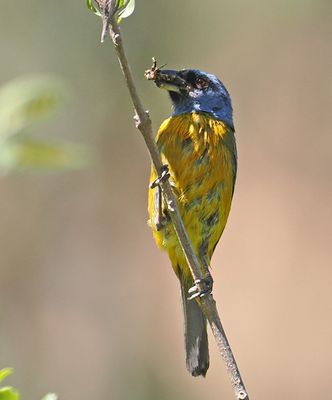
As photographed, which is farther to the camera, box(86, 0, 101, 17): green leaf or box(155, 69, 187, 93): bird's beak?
box(155, 69, 187, 93): bird's beak

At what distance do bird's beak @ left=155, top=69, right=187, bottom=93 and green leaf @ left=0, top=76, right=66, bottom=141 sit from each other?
7.39ft

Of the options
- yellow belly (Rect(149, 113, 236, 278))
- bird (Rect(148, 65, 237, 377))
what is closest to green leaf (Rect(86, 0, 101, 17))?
bird (Rect(148, 65, 237, 377))

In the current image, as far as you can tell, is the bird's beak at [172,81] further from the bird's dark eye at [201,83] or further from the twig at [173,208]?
the twig at [173,208]

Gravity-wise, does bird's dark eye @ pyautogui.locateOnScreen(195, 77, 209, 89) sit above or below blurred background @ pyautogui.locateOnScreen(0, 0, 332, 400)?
below

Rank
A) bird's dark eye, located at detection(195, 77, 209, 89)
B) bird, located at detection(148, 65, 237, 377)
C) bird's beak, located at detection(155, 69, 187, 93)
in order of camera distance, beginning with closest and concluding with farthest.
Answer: bird, located at detection(148, 65, 237, 377), bird's beak, located at detection(155, 69, 187, 93), bird's dark eye, located at detection(195, 77, 209, 89)

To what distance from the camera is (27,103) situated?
2.36 m

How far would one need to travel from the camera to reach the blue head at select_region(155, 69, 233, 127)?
4.75 metres

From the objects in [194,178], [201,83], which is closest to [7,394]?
[194,178]

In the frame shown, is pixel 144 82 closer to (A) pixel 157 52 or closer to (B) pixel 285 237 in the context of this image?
(A) pixel 157 52

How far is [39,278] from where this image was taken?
10406 mm

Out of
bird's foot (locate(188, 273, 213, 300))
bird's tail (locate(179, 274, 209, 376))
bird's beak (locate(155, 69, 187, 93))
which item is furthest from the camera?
bird's beak (locate(155, 69, 187, 93))

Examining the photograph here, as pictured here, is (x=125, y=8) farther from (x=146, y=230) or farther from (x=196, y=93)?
(x=146, y=230)

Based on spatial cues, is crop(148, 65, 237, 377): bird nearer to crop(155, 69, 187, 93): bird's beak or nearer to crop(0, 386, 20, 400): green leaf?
crop(155, 69, 187, 93): bird's beak

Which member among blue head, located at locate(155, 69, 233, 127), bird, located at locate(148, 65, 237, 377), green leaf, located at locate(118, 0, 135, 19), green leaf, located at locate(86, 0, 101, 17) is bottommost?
green leaf, located at locate(118, 0, 135, 19)
